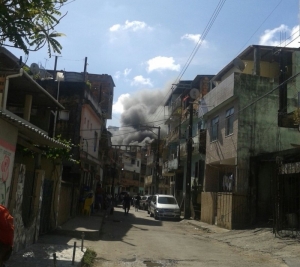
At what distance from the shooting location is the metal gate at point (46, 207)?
1411 centimetres

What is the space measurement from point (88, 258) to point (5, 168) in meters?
3.17

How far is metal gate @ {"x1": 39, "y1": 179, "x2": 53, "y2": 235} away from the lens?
14.1 metres

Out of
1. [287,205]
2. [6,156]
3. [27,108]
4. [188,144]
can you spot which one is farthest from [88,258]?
[188,144]

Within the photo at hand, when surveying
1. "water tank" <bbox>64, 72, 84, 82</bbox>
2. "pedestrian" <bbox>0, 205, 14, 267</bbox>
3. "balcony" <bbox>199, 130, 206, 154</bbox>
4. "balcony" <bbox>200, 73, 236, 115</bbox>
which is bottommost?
"pedestrian" <bbox>0, 205, 14, 267</bbox>

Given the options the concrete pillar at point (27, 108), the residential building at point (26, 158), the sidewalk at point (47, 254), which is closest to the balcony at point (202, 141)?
the residential building at point (26, 158)

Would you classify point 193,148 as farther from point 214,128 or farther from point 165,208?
point 214,128

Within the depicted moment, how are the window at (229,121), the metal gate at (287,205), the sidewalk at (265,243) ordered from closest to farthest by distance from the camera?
the sidewalk at (265,243) → the metal gate at (287,205) → the window at (229,121)

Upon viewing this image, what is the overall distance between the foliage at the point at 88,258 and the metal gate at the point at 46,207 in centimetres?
316

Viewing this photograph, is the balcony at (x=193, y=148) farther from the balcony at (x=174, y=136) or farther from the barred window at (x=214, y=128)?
the balcony at (x=174, y=136)

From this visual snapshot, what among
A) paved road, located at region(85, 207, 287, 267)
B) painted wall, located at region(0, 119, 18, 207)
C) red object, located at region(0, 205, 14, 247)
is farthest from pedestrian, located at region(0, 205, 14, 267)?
paved road, located at region(85, 207, 287, 267)

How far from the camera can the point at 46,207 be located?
14.7 metres

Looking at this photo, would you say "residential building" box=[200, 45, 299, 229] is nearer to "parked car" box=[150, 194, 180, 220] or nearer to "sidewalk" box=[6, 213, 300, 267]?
"sidewalk" box=[6, 213, 300, 267]

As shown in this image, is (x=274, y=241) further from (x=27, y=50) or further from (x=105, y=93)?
(x=105, y=93)

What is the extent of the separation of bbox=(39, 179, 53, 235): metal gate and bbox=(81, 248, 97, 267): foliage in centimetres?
316
